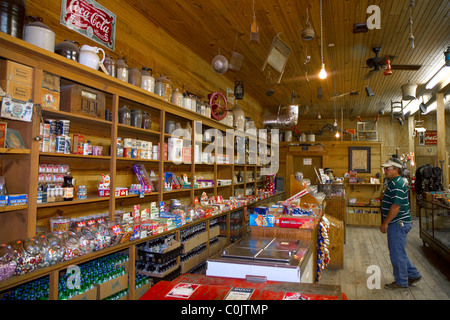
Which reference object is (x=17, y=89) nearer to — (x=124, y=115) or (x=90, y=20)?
(x=124, y=115)

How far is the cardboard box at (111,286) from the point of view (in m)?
2.45

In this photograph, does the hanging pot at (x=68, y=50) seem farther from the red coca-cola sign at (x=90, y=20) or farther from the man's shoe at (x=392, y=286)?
the man's shoe at (x=392, y=286)

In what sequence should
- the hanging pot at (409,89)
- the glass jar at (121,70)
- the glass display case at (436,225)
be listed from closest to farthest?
the glass jar at (121,70)
the glass display case at (436,225)
the hanging pot at (409,89)

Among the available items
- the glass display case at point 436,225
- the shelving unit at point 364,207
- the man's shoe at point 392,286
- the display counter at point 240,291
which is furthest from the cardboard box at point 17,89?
the shelving unit at point 364,207

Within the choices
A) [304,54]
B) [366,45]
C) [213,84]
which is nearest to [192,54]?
[213,84]

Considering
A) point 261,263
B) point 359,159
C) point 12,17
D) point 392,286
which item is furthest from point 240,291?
point 359,159

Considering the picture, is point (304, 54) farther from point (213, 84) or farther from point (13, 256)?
point (13, 256)

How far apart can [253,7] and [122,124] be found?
→ 2.18 meters

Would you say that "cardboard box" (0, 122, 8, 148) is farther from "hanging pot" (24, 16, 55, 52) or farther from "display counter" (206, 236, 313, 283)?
"display counter" (206, 236, 313, 283)

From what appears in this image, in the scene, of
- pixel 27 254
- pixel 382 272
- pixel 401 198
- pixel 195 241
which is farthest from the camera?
pixel 382 272

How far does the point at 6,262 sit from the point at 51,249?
31 centimetres

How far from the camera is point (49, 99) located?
2.34m

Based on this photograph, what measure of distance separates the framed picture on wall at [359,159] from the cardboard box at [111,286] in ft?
31.1
